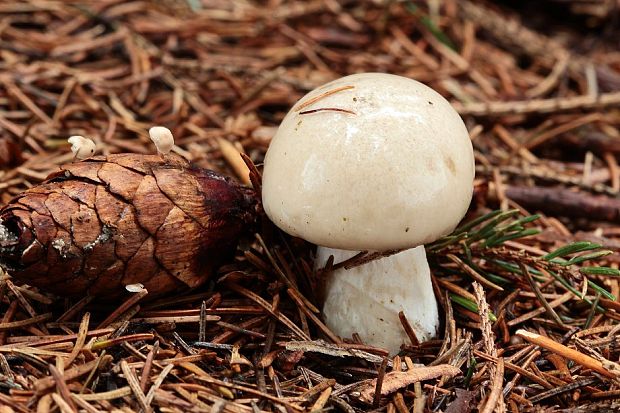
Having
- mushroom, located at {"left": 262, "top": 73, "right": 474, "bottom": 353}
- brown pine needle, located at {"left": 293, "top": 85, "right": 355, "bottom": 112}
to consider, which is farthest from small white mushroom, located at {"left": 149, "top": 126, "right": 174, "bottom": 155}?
brown pine needle, located at {"left": 293, "top": 85, "right": 355, "bottom": 112}

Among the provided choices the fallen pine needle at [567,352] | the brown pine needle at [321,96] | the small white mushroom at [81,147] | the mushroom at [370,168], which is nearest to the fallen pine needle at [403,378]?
the fallen pine needle at [567,352]

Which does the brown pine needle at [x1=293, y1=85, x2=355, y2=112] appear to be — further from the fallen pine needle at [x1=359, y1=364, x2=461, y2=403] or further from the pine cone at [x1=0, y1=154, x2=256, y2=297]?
the fallen pine needle at [x1=359, y1=364, x2=461, y2=403]

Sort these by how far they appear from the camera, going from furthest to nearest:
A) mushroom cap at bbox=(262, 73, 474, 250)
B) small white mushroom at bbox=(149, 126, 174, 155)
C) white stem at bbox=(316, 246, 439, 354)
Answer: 1. white stem at bbox=(316, 246, 439, 354)
2. small white mushroom at bbox=(149, 126, 174, 155)
3. mushroom cap at bbox=(262, 73, 474, 250)

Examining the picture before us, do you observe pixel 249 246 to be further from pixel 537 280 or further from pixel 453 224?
pixel 537 280

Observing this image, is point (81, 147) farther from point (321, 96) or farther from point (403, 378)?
point (403, 378)

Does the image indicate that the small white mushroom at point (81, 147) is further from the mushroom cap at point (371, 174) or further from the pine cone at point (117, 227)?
the mushroom cap at point (371, 174)

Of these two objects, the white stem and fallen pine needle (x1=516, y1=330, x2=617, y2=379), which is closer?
fallen pine needle (x1=516, y1=330, x2=617, y2=379)

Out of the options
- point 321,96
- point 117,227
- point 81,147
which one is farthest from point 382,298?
point 81,147
